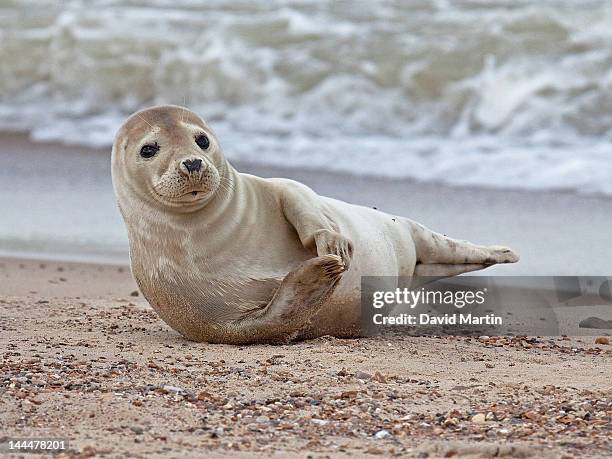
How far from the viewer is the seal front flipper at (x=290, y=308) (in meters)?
4.94

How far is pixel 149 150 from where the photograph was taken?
5.00m

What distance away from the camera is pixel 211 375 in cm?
448

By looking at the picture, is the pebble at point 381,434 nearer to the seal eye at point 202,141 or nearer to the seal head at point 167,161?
the seal head at point 167,161

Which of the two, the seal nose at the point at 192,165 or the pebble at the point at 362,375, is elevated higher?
the seal nose at the point at 192,165

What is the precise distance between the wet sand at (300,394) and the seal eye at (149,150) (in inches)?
31.5

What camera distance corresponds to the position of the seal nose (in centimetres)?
479

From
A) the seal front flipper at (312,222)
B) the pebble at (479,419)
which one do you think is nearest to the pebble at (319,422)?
the pebble at (479,419)

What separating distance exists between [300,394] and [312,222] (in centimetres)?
116

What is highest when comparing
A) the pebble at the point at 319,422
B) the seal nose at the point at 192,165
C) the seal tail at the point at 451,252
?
the seal nose at the point at 192,165

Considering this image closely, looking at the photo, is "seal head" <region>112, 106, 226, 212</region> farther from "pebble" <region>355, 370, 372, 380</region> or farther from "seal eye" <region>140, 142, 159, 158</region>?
"pebble" <region>355, 370, 372, 380</region>

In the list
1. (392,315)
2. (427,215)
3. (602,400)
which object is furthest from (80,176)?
(602,400)

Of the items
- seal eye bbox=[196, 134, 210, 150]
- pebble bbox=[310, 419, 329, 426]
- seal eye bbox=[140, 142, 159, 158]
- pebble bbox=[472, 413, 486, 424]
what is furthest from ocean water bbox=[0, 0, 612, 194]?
pebble bbox=[310, 419, 329, 426]

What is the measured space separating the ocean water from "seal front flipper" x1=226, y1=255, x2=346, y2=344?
14.4 ft

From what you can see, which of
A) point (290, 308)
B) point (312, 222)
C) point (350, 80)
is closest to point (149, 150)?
point (312, 222)
